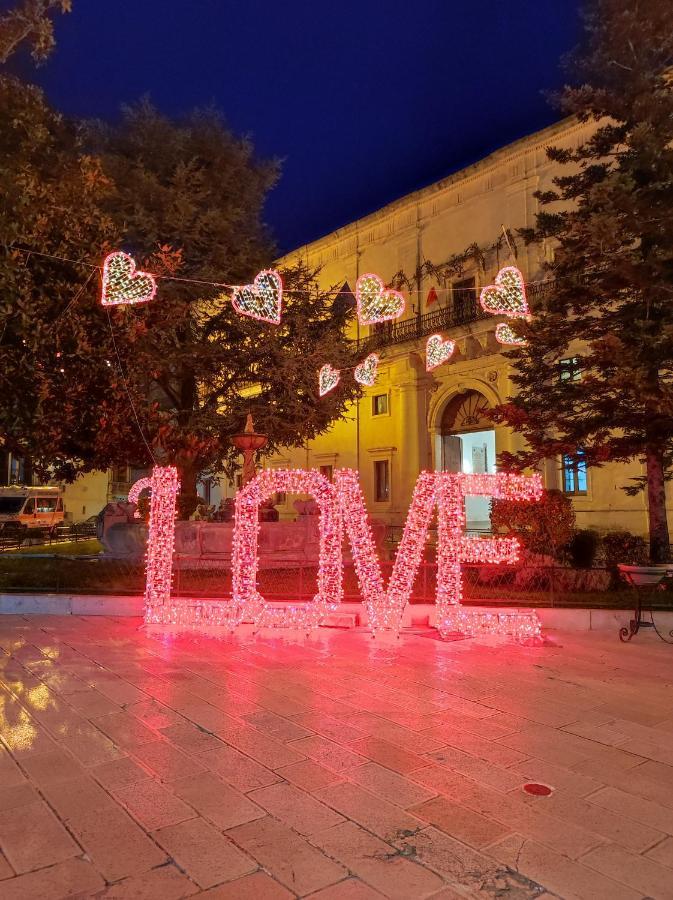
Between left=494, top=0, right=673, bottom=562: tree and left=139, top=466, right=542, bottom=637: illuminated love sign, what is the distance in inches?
160

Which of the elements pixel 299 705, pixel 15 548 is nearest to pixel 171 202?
pixel 15 548

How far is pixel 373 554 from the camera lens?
27.9 ft

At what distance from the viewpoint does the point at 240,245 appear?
2006 centimetres

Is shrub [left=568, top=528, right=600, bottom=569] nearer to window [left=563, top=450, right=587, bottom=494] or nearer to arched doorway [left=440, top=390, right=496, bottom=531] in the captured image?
window [left=563, top=450, right=587, bottom=494]

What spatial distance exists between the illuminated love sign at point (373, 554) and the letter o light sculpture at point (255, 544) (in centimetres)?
1

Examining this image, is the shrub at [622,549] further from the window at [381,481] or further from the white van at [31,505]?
the white van at [31,505]

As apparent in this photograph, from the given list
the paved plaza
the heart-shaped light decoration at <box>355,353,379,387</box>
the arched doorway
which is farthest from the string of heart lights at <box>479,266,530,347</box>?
the arched doorway

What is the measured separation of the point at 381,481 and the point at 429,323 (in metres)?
7.73

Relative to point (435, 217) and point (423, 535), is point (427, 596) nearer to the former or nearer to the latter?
point (423, 535)

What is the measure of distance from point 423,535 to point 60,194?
772 cm

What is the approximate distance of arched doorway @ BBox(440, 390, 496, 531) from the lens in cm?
2658

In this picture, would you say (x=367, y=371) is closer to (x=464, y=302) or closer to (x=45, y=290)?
(x=464, y=302)

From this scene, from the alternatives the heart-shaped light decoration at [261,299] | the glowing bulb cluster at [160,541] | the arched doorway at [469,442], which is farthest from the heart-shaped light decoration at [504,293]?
the arched doorway at [469,442]

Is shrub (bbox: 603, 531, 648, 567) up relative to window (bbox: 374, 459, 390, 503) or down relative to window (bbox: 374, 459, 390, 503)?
down
